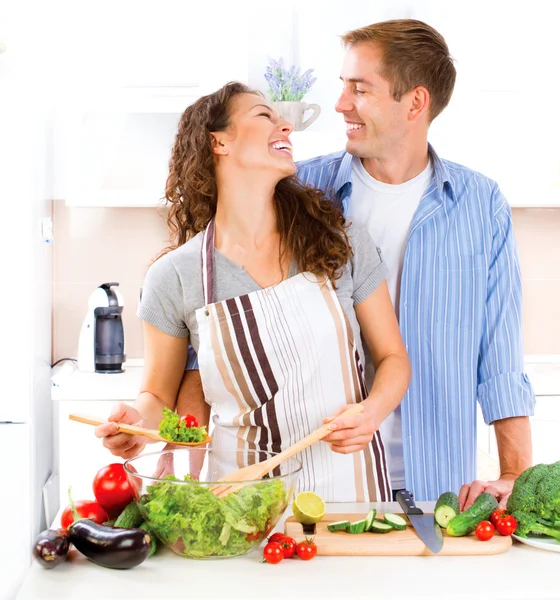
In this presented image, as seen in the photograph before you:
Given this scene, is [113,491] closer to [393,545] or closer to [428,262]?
[393,545]

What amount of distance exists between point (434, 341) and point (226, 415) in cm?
54

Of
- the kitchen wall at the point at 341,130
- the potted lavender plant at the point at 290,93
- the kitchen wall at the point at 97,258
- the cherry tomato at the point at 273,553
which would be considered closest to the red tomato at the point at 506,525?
the cherry tomato at the point at 273,553

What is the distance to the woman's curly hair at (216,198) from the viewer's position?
5.39 ft

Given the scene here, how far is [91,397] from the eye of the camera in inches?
107

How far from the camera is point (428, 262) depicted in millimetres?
1866

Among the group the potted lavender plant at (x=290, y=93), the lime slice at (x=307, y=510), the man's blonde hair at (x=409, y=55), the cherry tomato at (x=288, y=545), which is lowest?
the cherry tomato at (x=288, y=545)

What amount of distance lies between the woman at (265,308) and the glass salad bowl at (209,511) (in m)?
0.44

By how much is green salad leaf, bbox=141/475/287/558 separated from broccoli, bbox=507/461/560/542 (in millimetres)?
374

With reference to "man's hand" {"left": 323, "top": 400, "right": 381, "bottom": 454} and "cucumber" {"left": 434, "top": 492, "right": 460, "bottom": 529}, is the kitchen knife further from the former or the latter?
"man's hand" {"left": 323, "top": 400, "right": 381, "bottom": 454}

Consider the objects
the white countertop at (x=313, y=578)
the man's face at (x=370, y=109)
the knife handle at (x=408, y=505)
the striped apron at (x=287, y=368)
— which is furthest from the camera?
the man's face at (x=370, y=109)

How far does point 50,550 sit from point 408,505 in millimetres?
549

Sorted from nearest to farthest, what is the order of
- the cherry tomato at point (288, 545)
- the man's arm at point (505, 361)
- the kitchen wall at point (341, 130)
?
the cherry tomato at point (288, 545) < the man's arm at point (505, 361) < the kitchen wall at point (341, 130)

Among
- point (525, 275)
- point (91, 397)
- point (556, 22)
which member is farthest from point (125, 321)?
point (556, 22)

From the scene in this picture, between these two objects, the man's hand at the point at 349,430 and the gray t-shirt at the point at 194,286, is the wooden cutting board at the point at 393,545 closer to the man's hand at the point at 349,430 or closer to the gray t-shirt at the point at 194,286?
the man's hand at the point at 349,430
